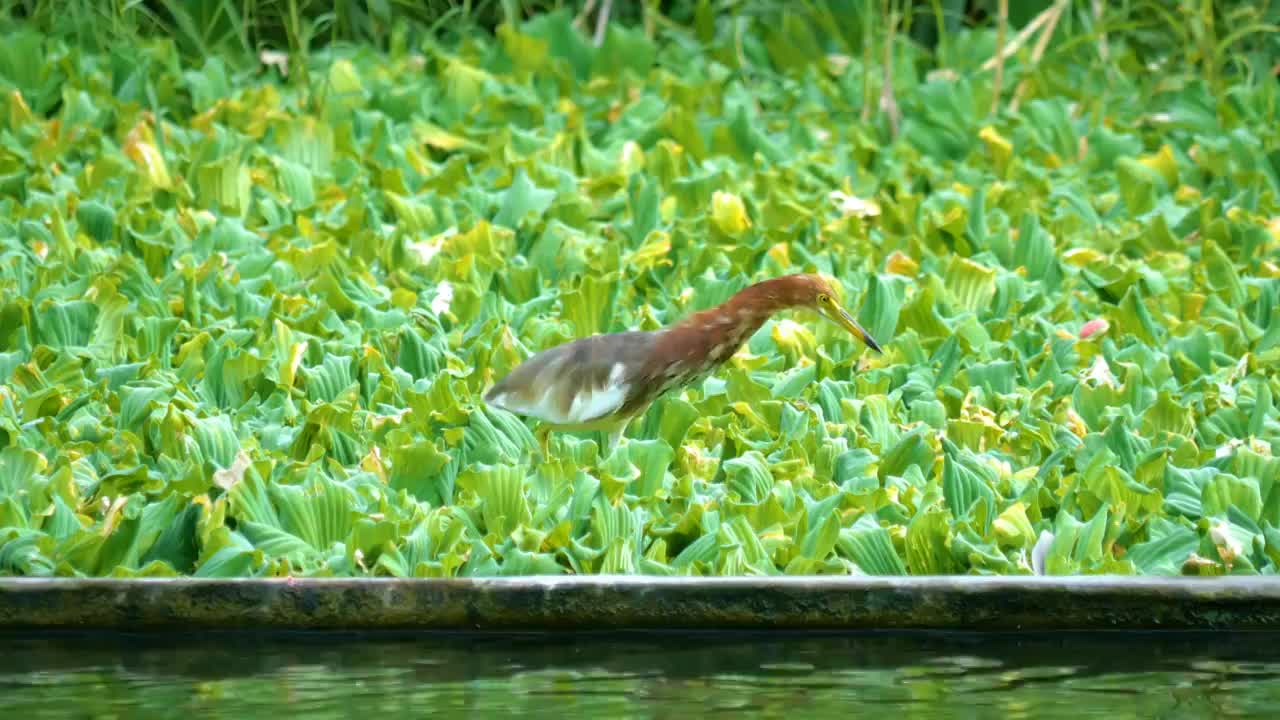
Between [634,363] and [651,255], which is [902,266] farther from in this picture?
[634,363]

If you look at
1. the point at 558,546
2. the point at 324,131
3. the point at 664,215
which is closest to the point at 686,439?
the point at 558,546

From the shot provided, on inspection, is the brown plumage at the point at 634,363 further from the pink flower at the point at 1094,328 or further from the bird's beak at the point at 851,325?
the pink flower at the point at 1094,328

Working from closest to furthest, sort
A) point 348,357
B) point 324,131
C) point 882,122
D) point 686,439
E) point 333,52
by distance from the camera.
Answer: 1. point 686,439
2. point 348,357
3. point 324,131
4. point 882,122
5. point 333,52

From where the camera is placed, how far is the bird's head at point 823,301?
4453 mm

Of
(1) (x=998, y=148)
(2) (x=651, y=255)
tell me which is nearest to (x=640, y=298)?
(2) (x=651, y=255)

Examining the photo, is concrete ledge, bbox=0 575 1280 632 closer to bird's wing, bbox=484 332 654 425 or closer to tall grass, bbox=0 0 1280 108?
bird's wing, bbox=484 332 654 425

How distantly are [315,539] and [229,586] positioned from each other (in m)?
0.32

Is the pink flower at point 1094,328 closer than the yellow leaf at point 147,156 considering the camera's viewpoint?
Yes

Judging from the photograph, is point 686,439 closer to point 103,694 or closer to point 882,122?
point 103,694

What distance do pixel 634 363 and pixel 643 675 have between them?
95cm

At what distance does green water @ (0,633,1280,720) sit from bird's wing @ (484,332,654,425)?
697mm

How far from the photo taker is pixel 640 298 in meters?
5.65

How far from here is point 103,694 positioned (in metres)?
3.31

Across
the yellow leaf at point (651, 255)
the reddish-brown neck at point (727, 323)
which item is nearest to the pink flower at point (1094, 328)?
the reddish-brown neck at point (727, 323)
